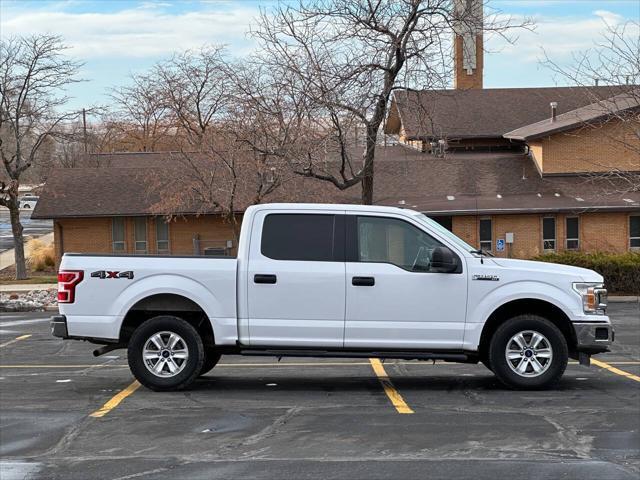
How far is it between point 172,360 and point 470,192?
27.3 meters

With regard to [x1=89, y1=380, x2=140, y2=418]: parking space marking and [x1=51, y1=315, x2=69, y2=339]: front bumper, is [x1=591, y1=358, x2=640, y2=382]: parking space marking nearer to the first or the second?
[x1=89, y1=380, x2=140, y2=418]: parking space marking

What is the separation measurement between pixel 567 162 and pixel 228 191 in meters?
14.6

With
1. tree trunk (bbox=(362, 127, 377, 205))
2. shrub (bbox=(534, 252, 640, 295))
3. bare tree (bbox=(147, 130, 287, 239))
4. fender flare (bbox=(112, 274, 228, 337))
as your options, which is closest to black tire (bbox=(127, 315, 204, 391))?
fender flare (bbox=(112, 274, 228, 337))

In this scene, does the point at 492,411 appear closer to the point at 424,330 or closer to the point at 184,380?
the point at 424,330

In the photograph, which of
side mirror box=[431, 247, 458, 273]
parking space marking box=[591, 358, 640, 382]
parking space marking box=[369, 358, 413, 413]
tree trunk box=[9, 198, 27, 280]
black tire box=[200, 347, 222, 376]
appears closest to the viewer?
parking space marking box=[369, 358, 413, 413]

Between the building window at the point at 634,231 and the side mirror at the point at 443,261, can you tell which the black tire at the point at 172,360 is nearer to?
the side mirror at the point at 443,261

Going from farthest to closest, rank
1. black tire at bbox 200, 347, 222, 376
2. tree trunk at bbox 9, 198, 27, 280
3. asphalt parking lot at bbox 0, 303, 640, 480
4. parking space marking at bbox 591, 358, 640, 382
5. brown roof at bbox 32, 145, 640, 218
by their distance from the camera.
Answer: tree trunk at bbox 9, 198, 27, 280, brown roof at bbox 32, 145, 640, 218, parking space marking at bbox 591, 358, 640, 382, black tire at bbox 200, 347, 222, 376, asphalt parking lot at bbox 0, 303, 640, 480

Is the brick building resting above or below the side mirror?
above

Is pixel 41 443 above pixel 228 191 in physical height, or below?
below

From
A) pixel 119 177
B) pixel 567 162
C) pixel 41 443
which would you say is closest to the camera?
pixel 41 443

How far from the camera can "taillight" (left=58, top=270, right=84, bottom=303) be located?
952 centimetres

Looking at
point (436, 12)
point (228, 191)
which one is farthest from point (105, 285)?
point (228, 191)

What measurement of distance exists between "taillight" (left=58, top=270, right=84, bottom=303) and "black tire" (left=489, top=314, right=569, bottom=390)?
4556mm

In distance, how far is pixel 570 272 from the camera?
9539 millimetres
